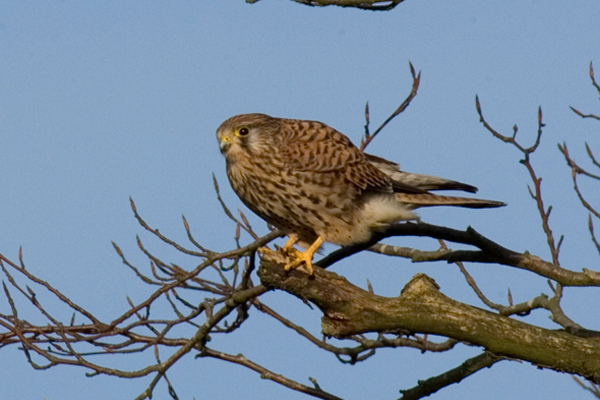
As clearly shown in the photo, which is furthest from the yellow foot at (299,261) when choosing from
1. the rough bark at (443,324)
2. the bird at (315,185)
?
the bird at (315,185)

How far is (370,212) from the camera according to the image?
404 centimetres

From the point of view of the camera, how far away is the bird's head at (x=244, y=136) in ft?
13.4

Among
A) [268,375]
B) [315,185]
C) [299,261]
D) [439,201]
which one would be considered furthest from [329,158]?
[268,375]

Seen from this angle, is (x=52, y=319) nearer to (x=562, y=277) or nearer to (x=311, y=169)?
(x=311, y=169)

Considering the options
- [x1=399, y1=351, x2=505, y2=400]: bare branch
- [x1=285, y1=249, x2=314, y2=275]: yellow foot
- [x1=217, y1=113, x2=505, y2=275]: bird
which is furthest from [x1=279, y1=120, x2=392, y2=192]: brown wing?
[x1=399, y1=351, x2=505, y2=400]: bare branch

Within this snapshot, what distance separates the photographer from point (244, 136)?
4.13m

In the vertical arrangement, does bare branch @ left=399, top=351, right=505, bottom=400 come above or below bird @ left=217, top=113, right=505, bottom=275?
below

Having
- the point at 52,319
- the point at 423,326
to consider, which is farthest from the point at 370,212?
the point at 52,319

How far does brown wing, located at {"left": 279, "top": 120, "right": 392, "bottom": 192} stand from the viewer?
4070mm

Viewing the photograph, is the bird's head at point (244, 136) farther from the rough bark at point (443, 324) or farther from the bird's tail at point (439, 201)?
the rough bark at point (443, 324)

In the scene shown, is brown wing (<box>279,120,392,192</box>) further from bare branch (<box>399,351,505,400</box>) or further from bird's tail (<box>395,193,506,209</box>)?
bare branch (<box>399,351,505,400</box>)

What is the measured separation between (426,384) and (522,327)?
64cm

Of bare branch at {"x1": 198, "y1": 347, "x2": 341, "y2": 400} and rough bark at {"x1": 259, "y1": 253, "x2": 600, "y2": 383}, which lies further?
bare branch at {"x1": 198, "y1": 347, "x2": 341, "y2": 400}

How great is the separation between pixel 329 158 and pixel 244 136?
440 mm
